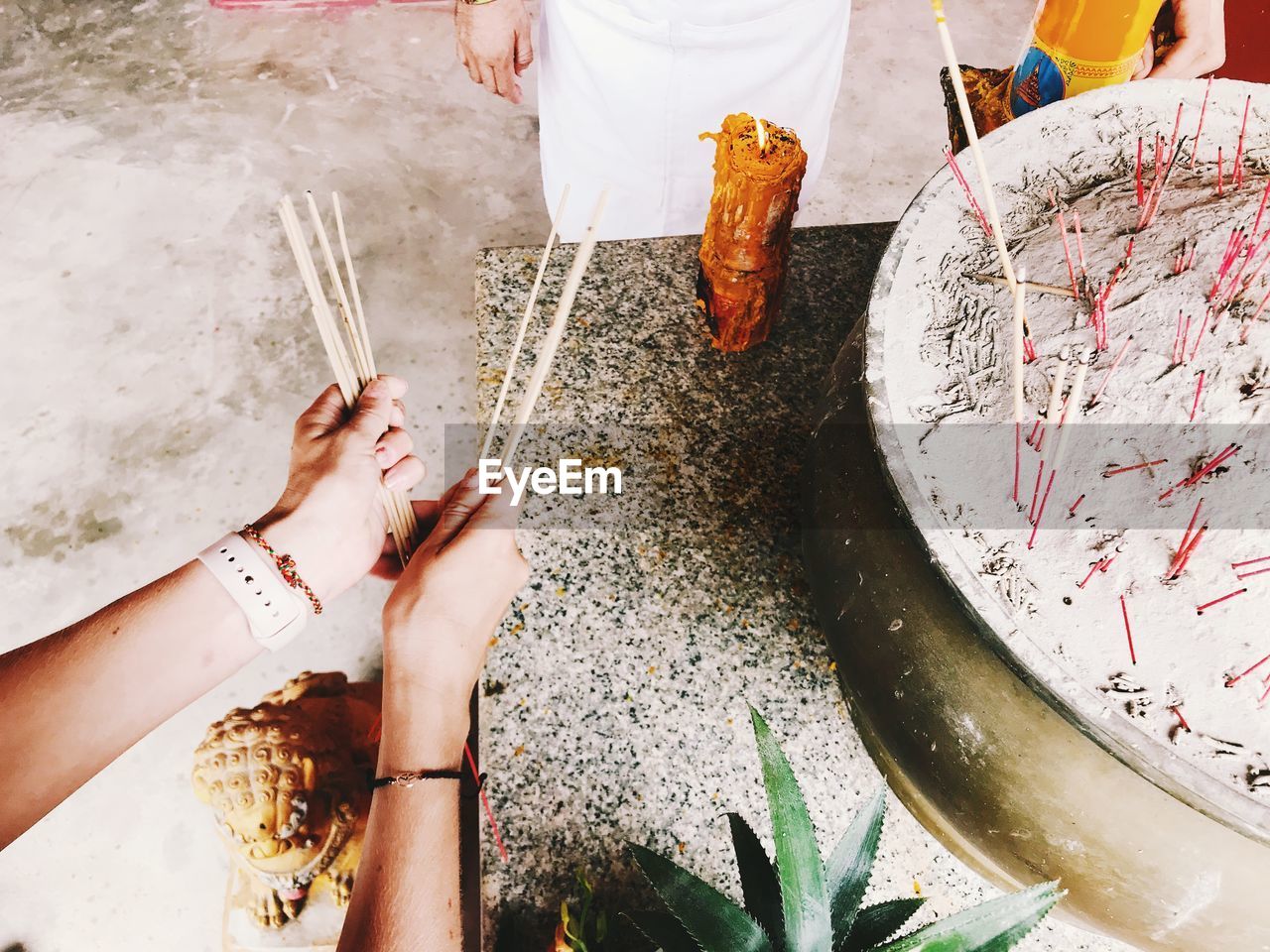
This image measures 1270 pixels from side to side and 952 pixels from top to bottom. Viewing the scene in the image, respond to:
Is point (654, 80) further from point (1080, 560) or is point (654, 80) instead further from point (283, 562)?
point (1080, 560)

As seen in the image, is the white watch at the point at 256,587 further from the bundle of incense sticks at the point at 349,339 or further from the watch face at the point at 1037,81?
the watch face at the point at 1037,81

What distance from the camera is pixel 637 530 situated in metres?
1.15

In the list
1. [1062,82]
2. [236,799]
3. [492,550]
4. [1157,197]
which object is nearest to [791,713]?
[492,550]

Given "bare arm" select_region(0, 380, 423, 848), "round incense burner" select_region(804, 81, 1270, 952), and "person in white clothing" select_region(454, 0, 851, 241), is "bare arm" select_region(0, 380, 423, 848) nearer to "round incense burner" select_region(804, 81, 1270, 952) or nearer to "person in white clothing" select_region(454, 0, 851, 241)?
"round incense burner" select_region(804, 81, 1270, 952)

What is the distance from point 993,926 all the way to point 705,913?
24 cm

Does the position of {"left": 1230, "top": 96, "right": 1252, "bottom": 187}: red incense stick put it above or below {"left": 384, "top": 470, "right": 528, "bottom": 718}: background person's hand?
above

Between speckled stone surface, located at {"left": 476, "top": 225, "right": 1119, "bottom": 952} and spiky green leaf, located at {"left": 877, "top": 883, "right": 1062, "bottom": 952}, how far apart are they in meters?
0.34

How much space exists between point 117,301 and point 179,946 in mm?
1857

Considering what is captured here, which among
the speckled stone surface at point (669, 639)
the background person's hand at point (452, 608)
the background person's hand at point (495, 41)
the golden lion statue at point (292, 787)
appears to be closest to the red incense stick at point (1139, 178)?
the speckled stone surface at point (669, 639)

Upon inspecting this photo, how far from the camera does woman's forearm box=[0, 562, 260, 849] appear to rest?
0.78 m

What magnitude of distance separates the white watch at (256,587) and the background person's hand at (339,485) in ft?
0.10

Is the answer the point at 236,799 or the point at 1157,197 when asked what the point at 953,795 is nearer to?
the point at 1157,197

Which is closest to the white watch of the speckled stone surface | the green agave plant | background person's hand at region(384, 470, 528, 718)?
background person's hand at region(384, 470, 528, 718)

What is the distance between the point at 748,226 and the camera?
3.48 ft
